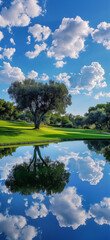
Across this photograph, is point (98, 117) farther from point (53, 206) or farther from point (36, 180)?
point (53, 206)

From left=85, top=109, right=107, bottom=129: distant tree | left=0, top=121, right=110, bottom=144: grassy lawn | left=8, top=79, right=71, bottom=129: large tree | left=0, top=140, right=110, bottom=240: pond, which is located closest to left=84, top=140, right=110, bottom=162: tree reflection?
left=0, top=140, right=110, bottom=240: pond

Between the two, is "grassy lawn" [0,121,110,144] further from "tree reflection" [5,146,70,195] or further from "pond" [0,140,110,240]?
"pond" [0,140,110,240]

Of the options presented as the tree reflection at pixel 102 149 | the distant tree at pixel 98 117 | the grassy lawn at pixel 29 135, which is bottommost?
the tree reflection at pixel 102 149

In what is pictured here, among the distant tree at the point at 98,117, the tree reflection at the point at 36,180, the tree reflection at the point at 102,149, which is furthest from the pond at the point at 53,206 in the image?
the distant tree at the point at 98,117

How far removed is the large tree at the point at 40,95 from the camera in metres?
26.9

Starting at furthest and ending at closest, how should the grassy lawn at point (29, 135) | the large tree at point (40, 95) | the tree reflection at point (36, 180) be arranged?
the large tree at point (40, 95), the grassy lawn at point (29, 135), the tree reflection at point (36, 180)

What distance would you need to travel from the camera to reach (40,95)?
27312 mm

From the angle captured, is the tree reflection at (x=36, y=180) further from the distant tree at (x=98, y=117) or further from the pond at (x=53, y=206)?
the distant tree at (x=98, y=117)

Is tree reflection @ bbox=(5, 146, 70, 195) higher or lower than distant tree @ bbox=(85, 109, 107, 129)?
lower

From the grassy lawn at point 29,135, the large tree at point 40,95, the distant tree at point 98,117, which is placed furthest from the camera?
the distant tree at point 98,117

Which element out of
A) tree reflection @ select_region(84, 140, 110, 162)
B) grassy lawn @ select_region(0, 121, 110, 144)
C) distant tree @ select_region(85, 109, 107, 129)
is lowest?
tree reflection @ select_region(84, 140, 110, 162)

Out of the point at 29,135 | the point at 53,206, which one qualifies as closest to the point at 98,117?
the point at 29,135

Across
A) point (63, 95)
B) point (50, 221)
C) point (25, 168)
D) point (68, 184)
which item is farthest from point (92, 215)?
point (63, 95)

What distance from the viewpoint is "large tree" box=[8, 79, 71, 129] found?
26938 mm
